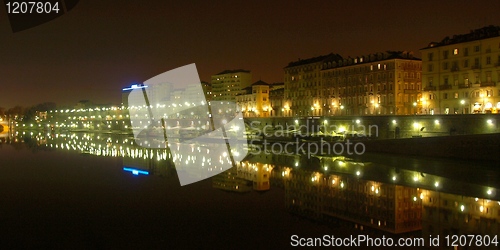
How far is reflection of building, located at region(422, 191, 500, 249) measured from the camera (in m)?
11.7

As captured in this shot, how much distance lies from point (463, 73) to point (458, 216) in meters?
28.2

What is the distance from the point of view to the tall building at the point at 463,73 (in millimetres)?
35531

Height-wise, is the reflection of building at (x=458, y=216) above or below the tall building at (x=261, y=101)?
below

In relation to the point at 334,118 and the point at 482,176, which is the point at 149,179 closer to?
the point at 482,176

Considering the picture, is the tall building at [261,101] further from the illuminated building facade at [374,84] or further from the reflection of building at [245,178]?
the reflection of building at [245,178]

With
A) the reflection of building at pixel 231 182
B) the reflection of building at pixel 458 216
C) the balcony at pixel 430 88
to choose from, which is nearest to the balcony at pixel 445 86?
the balcony at pixel 430 88

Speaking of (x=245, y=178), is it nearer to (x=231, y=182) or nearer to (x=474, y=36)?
(x=231, y=182)

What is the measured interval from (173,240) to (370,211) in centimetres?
662

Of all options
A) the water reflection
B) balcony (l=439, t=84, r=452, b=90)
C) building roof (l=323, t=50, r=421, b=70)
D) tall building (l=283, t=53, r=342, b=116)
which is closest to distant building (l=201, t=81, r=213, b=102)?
tall building (l=283, t=53, r=342, b=116)

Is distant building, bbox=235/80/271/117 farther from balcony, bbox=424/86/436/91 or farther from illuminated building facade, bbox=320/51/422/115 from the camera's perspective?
balcony, bbox=424/86/436/91

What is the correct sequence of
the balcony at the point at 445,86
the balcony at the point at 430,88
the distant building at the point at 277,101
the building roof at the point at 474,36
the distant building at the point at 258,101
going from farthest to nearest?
the distant building at the point at 258,101
the distant building at the point at 277,101
the balcony at the point at 430,88
the balcony at the point at 445,86
the building roof at the point at 474,36

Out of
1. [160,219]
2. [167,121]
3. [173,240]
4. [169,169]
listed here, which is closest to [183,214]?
[160,219]

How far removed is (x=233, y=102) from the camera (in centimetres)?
9044

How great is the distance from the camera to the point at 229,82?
10575 centimetres
